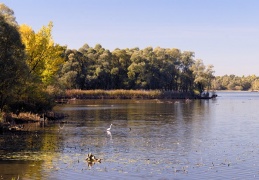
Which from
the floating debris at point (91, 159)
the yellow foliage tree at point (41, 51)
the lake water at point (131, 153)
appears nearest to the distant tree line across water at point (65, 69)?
the yellow foliage tree at point (41, 51)

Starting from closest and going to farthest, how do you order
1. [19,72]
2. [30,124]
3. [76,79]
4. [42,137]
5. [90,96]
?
[42,137], [19,72], [30,124], [90,96], [76,79]

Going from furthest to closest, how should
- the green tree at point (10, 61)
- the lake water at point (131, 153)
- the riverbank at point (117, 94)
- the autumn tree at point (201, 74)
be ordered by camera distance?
the autumn tree at point (201, 74), the riverbank at point (117, 94), the green tree at point (10, 61), the lake water at point (131, 153)

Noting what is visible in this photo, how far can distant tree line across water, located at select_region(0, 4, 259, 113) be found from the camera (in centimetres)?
5316

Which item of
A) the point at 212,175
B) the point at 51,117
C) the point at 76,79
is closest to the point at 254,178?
the point at 212,175

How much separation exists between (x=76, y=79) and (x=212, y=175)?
5382 inches

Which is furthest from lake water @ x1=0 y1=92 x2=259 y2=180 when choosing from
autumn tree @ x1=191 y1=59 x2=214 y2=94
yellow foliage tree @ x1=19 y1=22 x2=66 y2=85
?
autumn tree @ x1=191 y1=59 x2=214 y2=94

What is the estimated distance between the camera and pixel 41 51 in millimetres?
71562

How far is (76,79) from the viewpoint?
164375 millimetres

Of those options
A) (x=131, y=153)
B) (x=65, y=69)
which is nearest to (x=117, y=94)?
(x=65, y=69)

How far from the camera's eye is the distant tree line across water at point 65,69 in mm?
53156

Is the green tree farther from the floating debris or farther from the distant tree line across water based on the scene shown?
the floating debris

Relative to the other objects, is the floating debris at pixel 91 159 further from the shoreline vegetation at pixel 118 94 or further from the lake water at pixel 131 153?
the shoreline vegetation at pixel 118 94

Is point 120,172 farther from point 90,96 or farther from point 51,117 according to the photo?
point 90,96

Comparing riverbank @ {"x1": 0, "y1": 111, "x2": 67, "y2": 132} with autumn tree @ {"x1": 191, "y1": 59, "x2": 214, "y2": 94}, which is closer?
riverbank @ {"x1": 0, "y1": 111, "x2": 67, "y2": 132}
